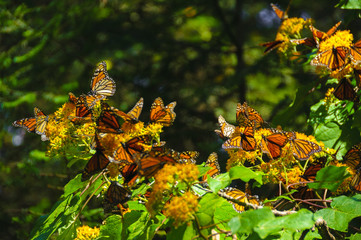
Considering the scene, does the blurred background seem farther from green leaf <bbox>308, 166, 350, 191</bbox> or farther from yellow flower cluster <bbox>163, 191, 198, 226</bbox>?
yellow flower cluster <bbox>163, 191, 198, 226</bbox>

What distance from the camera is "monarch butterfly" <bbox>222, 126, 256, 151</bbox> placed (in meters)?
1.51

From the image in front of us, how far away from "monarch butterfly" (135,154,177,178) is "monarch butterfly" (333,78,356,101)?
0.98 m

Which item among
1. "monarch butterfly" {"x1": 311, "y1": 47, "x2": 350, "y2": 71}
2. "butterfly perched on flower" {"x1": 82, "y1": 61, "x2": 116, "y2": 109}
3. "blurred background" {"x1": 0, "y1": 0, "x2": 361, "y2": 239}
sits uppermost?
"monarch butterfly" {"x1": 311, "y1": 47, "x2": 350, "y2": 71}

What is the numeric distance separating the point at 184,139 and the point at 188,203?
3.63 metres

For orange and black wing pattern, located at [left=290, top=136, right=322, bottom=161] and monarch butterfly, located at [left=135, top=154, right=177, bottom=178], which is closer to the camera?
monarch butterfly, located at [left=135, top=154, right=177, bottom=178]

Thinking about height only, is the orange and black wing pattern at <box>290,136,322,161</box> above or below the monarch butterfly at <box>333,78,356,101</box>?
below

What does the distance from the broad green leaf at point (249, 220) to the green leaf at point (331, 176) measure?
1.20 feet

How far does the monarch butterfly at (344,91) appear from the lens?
181 cm

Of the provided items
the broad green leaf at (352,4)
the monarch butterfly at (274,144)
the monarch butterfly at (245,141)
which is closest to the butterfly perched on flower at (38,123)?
the monarch butterfly at (245,141)

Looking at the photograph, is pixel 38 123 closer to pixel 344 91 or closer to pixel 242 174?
pixel 242 174

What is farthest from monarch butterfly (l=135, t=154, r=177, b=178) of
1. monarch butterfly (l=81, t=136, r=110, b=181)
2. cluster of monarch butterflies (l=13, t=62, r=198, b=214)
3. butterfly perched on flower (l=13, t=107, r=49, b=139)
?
butterfly perched on flower (l=13, t=107, r=49, b=139)

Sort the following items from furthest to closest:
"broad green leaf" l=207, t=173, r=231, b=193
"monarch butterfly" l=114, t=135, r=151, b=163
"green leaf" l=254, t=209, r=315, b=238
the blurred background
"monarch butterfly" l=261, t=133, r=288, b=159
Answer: the blurred background < "monarch butterfly" l=261, t=133, r=288, b=159 < "monarch butterfly" l=114, t=135, r=151, b=163 < "broad green leaf" l=207, t=173, r=231, b=193 < "green leaf" l=254, t=209, r=315, b=238

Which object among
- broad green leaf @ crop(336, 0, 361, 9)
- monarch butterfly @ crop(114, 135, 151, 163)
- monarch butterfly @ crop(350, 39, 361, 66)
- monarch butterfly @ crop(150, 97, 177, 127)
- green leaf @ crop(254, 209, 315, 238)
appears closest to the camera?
green leaf @ crop(254, 209, 315, 238)

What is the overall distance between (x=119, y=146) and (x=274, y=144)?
22.5 inches
